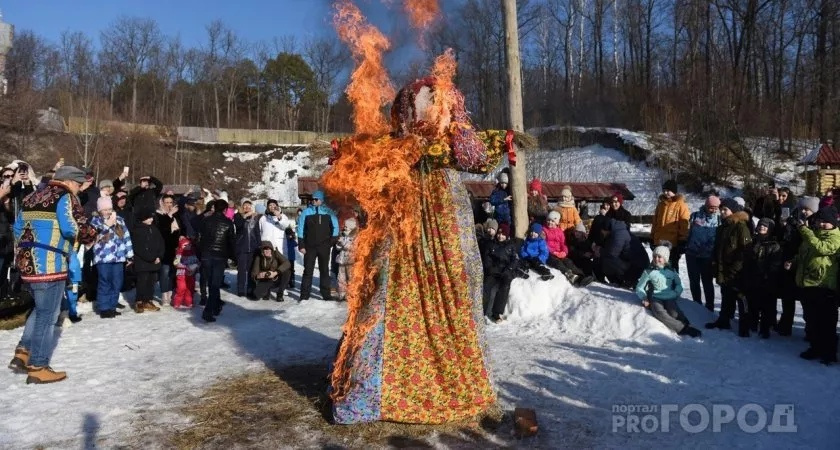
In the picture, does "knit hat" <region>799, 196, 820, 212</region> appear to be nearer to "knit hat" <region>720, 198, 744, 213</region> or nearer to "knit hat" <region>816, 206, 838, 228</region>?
"knit hat" <region>720, 198, 744, 213</region>

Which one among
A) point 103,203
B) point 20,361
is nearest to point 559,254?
point 103,203

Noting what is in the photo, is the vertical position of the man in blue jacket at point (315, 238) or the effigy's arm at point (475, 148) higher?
the effigy's arm at point (475, 148)

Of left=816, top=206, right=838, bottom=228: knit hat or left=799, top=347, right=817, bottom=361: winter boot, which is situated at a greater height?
left=816, top=206, right=838, bottom=228: knit hat

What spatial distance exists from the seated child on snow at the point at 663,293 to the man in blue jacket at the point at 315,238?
5088 millimetres

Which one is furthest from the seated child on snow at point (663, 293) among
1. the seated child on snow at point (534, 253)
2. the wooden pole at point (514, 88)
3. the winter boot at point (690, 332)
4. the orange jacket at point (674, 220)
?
the wooden pole at point (514, 88)

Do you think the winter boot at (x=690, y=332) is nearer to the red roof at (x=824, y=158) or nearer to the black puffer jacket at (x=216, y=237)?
the black puffer jacket at (x=216, y=237)

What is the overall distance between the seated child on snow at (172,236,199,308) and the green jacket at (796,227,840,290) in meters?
8.74

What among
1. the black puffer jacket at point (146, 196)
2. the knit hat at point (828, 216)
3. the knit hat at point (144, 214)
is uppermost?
the black puffer jacket at point (146, 196)

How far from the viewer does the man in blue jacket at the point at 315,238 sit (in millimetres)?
10148

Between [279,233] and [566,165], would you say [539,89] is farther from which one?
[279,233]

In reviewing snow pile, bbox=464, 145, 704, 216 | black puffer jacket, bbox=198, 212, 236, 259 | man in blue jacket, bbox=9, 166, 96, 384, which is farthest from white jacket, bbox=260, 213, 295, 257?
snow pile, bbox=464, 145, 704, 216

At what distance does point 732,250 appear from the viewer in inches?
307

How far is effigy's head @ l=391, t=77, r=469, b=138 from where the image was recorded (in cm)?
452

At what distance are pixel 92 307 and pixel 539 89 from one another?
104 ft
